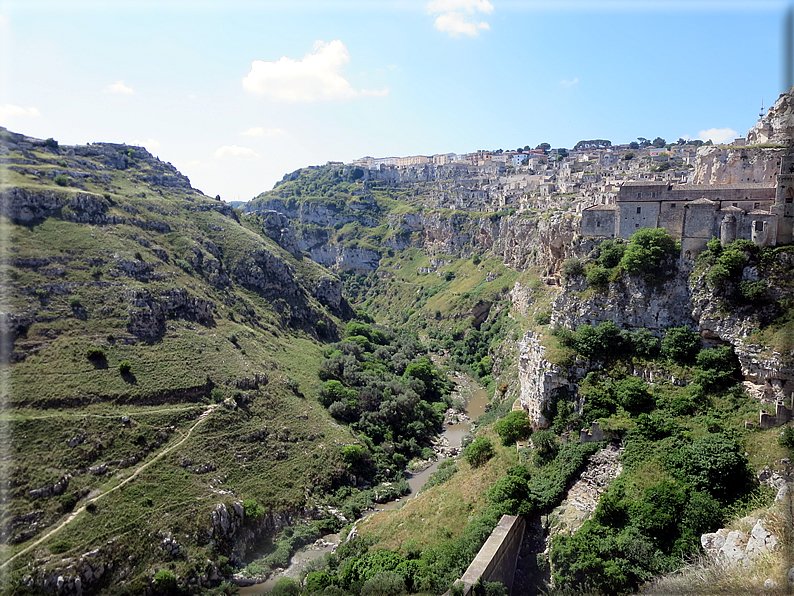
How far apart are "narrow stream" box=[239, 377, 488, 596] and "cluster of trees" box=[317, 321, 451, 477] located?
2004mm

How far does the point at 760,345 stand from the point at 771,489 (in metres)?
7.53

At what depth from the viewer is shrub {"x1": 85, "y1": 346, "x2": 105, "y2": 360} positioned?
130 feet

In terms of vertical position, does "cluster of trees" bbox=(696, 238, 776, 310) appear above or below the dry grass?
above

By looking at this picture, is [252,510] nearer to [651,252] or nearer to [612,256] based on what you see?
[612,256]

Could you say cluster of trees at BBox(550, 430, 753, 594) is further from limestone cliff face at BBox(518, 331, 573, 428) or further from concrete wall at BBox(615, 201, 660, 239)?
concrete wall at BBox(615, 201, 660, 239)

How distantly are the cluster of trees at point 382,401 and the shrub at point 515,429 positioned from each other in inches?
591

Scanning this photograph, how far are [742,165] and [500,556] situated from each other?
111 feet

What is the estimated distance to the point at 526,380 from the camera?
35000 millimetres

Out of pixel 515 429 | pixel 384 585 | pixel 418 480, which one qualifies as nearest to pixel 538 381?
pixel 515 429

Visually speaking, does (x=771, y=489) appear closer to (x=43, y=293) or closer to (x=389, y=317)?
(x=43, y=293)

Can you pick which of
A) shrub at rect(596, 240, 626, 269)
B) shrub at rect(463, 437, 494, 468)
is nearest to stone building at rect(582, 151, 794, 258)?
shrub at rect(596, 240, 626, 269)

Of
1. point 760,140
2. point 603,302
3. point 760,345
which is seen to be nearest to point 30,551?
point 603,302

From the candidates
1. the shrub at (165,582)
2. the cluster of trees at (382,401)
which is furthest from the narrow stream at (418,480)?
the shrub at (165,582)

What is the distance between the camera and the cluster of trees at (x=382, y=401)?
46.2 m
